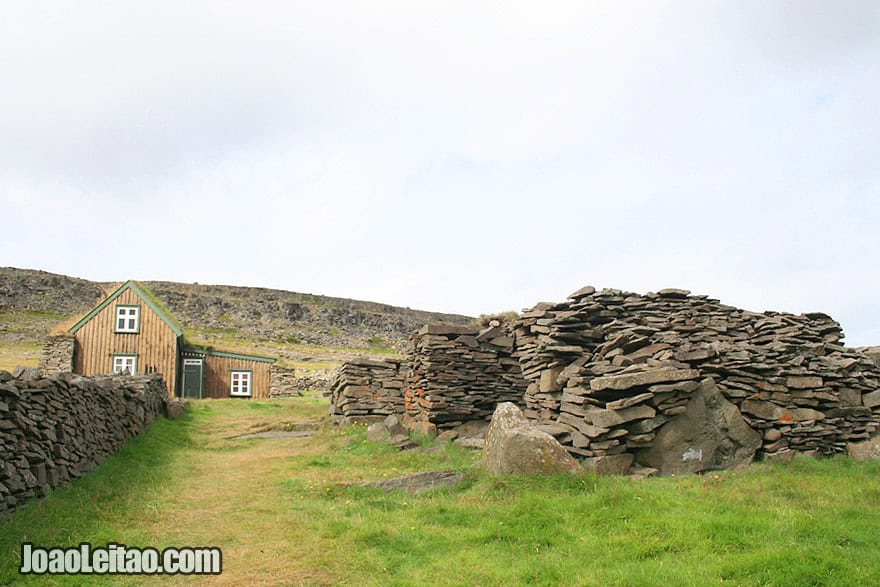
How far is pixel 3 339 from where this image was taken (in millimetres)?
40469

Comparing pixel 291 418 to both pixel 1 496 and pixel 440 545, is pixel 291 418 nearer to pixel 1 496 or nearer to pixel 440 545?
pixel 1 496

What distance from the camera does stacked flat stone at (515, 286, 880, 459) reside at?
29.7 feet

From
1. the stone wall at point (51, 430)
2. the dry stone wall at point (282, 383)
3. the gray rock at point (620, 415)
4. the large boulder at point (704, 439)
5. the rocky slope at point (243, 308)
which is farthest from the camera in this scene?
the rocky slope at point (243, 308)

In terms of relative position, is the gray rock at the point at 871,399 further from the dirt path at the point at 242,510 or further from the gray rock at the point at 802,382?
the dirt path at the point at 242,510

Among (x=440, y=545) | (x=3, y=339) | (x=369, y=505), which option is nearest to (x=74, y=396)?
(x=369, y=505)

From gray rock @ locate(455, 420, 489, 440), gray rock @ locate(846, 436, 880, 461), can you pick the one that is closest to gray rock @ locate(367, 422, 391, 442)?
gray rock @ locate(455, 420, 489, 440)

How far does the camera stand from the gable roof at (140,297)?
91.5 ft

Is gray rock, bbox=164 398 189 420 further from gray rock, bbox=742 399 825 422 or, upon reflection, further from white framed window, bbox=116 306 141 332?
gray rock, bbox=742 399 825 422

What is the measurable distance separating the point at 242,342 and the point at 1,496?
1695 inches

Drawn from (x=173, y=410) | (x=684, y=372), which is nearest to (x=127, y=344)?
(x=173, y=410)

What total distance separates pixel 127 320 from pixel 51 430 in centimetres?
2175

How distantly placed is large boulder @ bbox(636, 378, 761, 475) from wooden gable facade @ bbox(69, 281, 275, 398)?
25.2m

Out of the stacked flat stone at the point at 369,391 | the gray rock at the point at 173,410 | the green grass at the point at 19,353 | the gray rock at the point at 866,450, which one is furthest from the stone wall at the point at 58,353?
the gray rock at the point at 866,450

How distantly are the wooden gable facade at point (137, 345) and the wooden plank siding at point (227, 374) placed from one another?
0.11 meters
